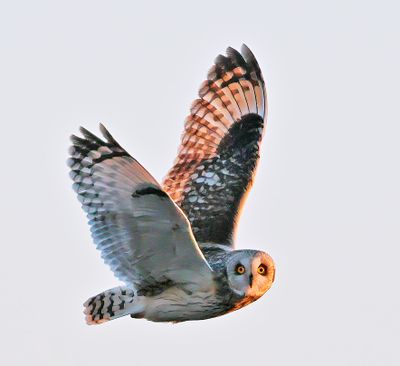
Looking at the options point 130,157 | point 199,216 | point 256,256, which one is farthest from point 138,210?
point 199,216

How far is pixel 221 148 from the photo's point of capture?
1217 centimetres

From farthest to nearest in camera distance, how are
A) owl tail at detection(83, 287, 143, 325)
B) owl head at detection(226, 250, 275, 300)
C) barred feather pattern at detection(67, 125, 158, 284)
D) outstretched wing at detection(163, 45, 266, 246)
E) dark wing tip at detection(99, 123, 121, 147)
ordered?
outstretched wing at detection(163, 45, 266, 246) < owl tail at detection(83, 287, 143, 325) < owl head at detection(226, 250, 275, 300) < barred feather pattern at detection(67, 125, 158, 284) < dark wing tip at detection(99, 123, 121, 147)

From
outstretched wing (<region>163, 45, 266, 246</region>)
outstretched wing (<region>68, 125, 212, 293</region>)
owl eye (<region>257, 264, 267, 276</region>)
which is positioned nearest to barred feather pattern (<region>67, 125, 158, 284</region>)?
outstretched wing (<region>68, 125, 212, 293</region>)

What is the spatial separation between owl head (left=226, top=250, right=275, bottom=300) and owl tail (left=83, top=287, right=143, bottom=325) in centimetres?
90

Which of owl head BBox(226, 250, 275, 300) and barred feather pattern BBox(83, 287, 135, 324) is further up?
owl head BBox(226, 250, 275, 300)

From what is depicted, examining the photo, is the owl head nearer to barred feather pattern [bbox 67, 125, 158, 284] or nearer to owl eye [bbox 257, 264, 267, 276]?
owl eye [bbox 257, 264, 267, 276]

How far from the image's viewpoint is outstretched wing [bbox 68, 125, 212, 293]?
358 inches

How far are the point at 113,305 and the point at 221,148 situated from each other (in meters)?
2.76

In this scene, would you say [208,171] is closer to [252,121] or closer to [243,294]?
[252,121]

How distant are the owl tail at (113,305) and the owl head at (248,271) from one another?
2.97ft

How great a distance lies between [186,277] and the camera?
9.77 meters

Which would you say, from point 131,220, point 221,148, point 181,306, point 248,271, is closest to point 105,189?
point 131,220

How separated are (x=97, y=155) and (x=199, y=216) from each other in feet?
6.64

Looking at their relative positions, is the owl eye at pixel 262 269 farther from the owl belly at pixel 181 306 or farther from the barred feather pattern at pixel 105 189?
the barred feather pattern at pixel 105 189
